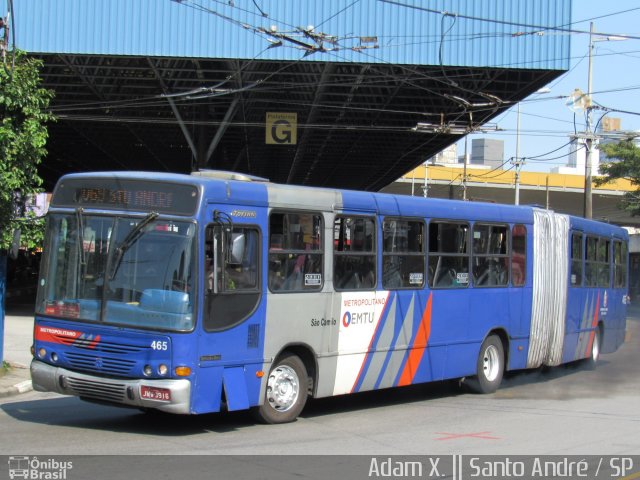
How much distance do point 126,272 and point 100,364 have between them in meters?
1.01

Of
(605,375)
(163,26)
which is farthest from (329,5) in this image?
(605,375)

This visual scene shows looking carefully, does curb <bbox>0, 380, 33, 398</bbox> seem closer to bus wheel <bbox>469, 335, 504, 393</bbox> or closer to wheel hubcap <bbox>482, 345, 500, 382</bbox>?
bus wheel <bbox>469, 335, 504, 393</bbox>

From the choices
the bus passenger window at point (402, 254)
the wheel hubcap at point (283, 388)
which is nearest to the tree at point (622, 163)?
the bus passenger window at point (402, 254)

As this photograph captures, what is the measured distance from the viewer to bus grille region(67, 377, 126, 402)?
8688 mm

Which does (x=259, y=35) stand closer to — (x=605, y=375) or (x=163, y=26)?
(x=163, y=26)

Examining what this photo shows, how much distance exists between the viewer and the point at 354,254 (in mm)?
10883

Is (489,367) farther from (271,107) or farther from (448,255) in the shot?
(271,107)

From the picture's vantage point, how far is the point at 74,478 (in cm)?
684

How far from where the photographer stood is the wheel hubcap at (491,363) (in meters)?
13.6

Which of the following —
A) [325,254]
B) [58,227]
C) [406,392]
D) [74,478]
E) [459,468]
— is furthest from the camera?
[406,392]

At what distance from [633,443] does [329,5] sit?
16192 mm

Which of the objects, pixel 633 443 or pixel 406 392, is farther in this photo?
pixel 406 392

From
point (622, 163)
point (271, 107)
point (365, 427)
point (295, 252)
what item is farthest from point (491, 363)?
point (622, 163)

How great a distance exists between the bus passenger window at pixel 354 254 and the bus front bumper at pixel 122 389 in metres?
2.81
